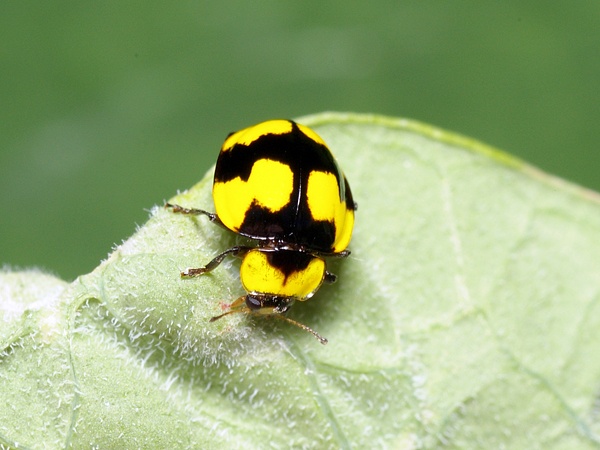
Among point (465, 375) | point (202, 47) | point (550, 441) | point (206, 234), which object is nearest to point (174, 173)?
point (202, 47)

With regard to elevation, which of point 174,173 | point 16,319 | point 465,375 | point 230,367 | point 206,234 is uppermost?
point 174,173

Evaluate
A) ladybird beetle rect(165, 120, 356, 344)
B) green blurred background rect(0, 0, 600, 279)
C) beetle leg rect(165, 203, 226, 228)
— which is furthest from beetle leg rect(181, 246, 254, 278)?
green blurred background rect(0, 0, 600, 279)

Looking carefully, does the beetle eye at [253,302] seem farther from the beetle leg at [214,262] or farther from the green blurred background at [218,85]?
the green blurred background at [218,85]

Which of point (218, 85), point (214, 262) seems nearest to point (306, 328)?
point (214, 262)

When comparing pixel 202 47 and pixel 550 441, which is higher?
pixel 202 47

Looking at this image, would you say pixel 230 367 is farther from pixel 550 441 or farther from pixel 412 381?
pixel 550 441

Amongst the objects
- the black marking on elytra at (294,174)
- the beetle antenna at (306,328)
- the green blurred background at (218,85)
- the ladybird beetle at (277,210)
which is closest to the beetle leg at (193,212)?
the ladybird beetle at (277,210)

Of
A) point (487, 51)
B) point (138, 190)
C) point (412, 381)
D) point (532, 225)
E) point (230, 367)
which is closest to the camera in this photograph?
point (230, 367)

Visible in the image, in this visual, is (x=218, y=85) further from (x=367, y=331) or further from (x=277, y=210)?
(x=367, y=331)
